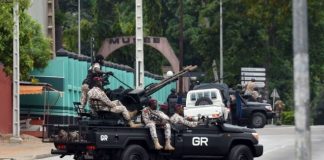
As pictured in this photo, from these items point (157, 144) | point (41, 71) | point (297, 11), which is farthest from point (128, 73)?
point (297, 11)

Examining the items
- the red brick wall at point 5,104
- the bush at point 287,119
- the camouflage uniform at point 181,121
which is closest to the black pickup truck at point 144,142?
the camouflage uniform at point 181,121

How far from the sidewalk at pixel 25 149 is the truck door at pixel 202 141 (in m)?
8.83

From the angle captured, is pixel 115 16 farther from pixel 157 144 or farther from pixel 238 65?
pixel 157 144

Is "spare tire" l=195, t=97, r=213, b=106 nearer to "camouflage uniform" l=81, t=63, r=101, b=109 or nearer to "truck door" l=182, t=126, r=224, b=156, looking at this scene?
"truck door" l=182, t=126, r=224, b=156

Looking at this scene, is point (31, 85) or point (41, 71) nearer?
point (31, 85)

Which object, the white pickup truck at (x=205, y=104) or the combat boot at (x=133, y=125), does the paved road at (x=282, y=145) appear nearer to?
the white pickup truck at (x=205, y=104)

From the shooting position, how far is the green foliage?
117 ft

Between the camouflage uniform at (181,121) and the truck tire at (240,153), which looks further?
the truck tire at (240,153)

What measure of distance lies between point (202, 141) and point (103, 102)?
2550mm

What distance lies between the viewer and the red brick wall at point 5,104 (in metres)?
38.7

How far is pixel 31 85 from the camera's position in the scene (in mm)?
38188

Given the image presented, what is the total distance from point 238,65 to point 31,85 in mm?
31886

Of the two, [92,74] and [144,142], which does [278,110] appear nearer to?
[144,142]

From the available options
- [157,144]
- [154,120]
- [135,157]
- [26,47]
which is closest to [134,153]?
[135,157]
